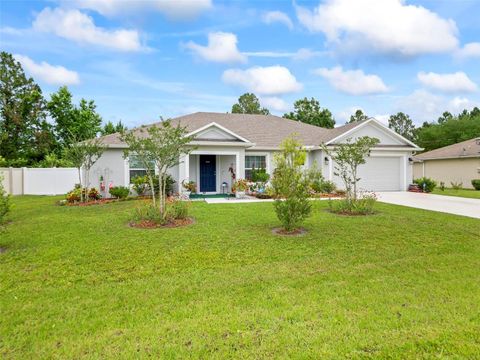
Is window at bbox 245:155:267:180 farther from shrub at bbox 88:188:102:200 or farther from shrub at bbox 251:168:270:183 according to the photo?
shrub at bbox 88:188:102:200

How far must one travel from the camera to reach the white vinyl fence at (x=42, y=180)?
63.7 feet

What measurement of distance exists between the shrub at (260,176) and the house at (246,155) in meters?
0.50

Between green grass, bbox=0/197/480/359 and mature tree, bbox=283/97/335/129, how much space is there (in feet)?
94.6

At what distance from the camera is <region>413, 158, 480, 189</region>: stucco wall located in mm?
24080

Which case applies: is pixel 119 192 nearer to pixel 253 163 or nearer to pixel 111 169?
pixel 111 169

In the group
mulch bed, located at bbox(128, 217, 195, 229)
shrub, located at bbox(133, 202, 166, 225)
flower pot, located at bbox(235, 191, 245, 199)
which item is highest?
flower pot, located at bbox(235, 191, 245, 199)

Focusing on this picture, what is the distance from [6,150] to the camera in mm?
26750

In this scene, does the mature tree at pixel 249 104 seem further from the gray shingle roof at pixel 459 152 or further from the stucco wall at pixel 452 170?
the stucco wall at pixel 452 170

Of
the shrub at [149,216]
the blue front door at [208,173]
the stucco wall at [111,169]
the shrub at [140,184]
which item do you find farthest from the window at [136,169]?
the shrub at [149,216]

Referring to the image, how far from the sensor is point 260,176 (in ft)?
56.4

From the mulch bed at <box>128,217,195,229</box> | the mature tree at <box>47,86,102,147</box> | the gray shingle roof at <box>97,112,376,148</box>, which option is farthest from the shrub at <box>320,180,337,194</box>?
the mature tree at <box>47,86,102,147</box>

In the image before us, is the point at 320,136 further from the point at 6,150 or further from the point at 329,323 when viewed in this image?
the point at 6,150

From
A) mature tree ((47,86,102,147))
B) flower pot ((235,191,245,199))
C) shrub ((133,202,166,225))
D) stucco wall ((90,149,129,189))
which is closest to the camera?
shrub ((133,202,166,225))

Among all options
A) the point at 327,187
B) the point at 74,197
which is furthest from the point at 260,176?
the point at 74,197
